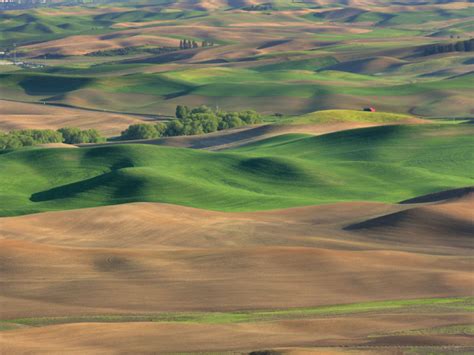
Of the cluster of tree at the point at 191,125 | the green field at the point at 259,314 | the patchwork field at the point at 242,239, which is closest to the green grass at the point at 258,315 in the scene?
the green field at the point at 259,314

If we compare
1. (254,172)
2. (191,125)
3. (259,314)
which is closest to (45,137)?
(191,125)

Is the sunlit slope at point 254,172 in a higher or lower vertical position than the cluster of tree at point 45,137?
higher

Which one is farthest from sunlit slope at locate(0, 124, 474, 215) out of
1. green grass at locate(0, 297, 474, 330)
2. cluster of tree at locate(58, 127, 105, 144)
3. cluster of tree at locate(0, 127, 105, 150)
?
green grass at locate(0, 297, 474, 330)

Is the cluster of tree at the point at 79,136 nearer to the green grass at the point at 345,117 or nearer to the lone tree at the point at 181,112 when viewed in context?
the lone tree at the point at 181,112

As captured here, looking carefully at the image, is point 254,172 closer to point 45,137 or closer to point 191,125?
point 45,137

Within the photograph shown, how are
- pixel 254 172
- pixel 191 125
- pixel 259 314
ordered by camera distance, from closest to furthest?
pixel 259 314 < pixel 254 172 < pixel 191 125

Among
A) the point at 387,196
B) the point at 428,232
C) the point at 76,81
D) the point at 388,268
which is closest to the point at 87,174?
the point at 387,196

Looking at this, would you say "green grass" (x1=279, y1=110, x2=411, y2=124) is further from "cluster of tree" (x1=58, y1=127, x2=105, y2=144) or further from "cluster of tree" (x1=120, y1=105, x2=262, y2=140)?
"cluster of tree" (x1=58, y1=127, x2=105, y2=144)
